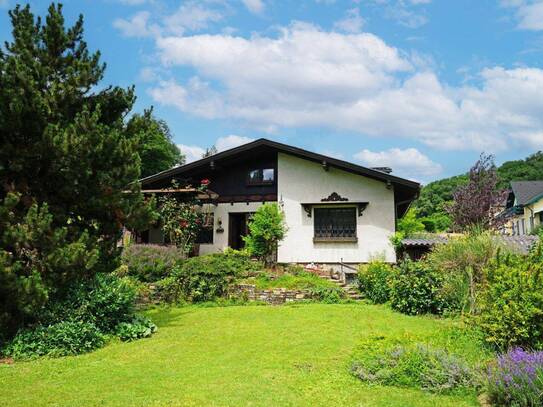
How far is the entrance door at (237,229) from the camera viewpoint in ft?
60.0

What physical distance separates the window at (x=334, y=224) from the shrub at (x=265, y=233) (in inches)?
89.1

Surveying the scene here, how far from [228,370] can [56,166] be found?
4.78 m

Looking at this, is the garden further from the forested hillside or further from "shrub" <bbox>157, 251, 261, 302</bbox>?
the forested hillside

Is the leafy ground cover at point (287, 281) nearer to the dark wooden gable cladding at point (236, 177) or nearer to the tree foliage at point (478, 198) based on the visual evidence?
the dark wooden gable cladding at point (236, 177)

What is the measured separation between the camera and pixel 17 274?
690 cm

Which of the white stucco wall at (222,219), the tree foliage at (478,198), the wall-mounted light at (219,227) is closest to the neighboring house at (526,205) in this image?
the tree foliage at (478,198)

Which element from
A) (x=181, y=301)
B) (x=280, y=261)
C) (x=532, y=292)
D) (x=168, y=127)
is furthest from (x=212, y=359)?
(x=168, y=127)

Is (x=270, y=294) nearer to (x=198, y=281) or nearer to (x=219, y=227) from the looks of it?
(x=198, y=281)

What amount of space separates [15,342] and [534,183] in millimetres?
36522

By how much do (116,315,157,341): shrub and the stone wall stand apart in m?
4.31

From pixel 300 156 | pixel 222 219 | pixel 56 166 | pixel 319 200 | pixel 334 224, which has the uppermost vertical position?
pixel 300 156

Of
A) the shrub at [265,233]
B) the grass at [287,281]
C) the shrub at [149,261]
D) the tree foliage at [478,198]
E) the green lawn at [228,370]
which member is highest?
the tree foliage at [478,198]

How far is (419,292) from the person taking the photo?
1056cm

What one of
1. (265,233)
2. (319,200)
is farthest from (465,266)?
(319,200)
